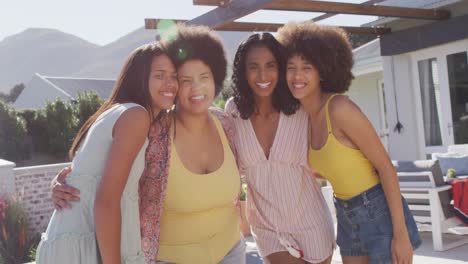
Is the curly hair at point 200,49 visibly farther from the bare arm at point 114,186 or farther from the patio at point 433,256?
the patio at point 433,256

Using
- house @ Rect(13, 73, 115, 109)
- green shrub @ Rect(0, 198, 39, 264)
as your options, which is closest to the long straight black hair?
green shrub @ Rect(0, 198, 39, 264)

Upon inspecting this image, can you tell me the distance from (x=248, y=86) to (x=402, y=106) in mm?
7086

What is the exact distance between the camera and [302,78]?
8.44 ft

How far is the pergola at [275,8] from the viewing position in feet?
19.0

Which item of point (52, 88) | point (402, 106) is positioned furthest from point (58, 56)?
point (402, 106)

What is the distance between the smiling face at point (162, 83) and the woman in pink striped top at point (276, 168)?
0.55 metres

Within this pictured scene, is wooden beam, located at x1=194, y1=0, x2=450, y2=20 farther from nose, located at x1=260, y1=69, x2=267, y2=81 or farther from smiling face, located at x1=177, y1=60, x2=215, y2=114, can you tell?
smiling face, located at x1=177, y1=60, x2=215, y2=114

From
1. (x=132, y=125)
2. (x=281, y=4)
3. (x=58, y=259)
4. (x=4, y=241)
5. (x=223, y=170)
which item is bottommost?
(x=4, y=241)

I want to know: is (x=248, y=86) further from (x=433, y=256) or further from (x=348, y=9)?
(x=348, y=9)

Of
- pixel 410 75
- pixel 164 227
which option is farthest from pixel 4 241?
pixel 410 75

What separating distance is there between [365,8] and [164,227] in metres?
5.60

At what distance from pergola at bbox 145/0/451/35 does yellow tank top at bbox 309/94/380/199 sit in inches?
132

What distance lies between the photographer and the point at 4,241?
716 centimetres

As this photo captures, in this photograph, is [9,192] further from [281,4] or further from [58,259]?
[58,259]
